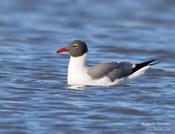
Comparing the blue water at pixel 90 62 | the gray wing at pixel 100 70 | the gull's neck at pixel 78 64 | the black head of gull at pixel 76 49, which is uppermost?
the black head of gull at pixel 76 49

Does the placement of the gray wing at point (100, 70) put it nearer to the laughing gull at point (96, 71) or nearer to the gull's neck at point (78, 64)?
the laughing gull at point (96, 71)

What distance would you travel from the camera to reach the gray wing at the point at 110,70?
15.8m

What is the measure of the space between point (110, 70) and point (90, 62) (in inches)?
106

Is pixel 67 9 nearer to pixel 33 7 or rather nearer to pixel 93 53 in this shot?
pixel 33 7

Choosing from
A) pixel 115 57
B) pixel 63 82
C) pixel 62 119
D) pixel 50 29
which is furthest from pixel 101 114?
pixel 50 29

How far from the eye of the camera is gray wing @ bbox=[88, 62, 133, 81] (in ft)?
51.9

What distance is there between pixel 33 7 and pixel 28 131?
46.3ft

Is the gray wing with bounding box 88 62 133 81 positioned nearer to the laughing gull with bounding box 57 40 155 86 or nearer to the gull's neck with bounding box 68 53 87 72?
the laughing gull with bounding box 57 40 155 86

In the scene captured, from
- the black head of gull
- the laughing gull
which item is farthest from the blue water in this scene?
the black head of gull

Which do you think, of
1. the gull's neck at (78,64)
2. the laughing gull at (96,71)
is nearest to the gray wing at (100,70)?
the laughing gull at (96,71)

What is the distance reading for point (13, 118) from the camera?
13.2m

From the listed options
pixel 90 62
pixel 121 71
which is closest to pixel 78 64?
pixel 121 71

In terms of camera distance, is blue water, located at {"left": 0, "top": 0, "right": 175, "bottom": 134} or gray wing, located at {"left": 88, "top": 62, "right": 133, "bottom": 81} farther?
gray wing, located at {"left": 88, "top": 62, "right": 133, "bottom": 81}

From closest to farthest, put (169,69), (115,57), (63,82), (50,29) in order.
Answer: (63,82)
(169,69)
(115,57)
(50,29)
